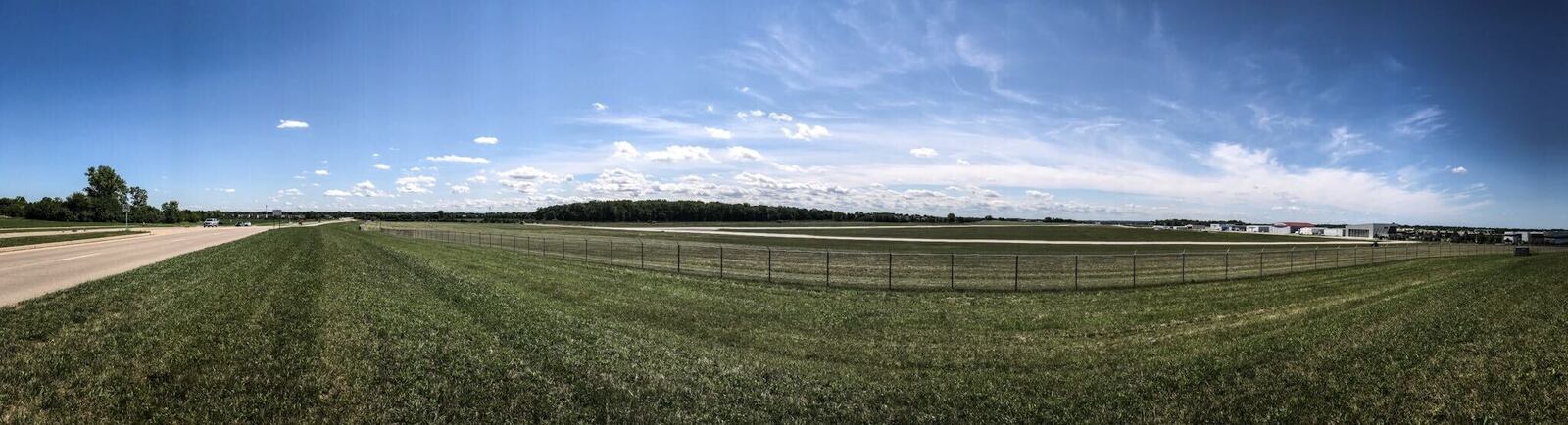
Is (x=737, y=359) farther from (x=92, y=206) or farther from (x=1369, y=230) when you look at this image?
(x=1369, y=230)

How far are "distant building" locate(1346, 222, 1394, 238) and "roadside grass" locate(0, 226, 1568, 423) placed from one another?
507 feet

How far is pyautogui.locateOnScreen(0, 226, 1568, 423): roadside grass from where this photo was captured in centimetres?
603

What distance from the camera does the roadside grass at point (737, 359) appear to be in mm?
6027

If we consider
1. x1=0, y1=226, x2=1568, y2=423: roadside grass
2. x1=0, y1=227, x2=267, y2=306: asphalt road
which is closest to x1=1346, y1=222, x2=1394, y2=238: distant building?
x1=0, y1=226, x2=1568, y2=423: roadside grass

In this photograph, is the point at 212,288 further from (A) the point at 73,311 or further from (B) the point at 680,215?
(B) the point at 680,215

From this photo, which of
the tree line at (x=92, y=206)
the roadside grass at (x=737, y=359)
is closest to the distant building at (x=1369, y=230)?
the roadside grass at (x=737, y=359)

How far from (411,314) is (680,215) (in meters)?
175

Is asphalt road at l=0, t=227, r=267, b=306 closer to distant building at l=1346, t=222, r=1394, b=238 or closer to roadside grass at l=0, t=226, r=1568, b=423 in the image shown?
roadside grass at l=0, t=226, r=1568, b=423

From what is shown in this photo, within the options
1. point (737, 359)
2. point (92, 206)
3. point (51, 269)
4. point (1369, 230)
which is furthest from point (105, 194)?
point (1369, 230)

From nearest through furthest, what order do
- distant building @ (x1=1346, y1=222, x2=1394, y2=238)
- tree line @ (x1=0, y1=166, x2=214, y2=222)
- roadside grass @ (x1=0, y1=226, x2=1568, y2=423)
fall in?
roadside grass @ (x1=0, y1=226, x2=1568, y2=423), tree line @ (x1=0, y1=166, x2=214, y2=222), distant building @ (x1=1346, y1=222, x2=1394, y2=238)

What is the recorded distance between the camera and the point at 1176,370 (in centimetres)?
782

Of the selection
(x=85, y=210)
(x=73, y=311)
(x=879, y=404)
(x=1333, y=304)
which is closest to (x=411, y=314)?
(x=73, y=311)

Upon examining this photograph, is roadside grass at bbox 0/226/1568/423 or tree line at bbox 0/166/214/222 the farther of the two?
tree line at bbox 0/166/214/222

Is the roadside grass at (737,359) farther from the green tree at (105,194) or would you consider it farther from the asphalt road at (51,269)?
the green tree at (105,194)
